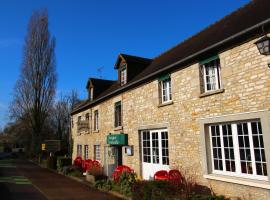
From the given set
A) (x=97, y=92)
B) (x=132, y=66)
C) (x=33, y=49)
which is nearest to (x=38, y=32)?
(x=33, y=49)

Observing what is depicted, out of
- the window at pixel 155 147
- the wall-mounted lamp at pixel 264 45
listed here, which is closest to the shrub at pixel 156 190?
the window at pixel 155 147

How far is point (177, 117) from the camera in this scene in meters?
9.59

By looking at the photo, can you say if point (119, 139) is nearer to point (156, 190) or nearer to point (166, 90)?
point (166, 90)

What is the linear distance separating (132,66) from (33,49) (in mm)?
17846

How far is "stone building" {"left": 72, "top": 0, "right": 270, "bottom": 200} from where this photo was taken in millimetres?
6852

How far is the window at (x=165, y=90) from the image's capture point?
10508 millimetres

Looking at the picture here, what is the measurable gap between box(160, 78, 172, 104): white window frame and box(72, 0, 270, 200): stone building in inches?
1.6

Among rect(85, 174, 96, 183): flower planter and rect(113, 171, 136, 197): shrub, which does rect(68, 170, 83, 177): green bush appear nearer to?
rect(85, 174, 96, 183): flower planter

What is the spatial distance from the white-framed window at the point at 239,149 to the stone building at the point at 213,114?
24 millimetres

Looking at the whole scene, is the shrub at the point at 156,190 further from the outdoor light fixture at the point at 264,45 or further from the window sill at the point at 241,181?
the outdoor light fixture at the point at 264,45

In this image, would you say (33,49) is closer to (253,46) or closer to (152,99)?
(152,99)

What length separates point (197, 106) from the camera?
28.5 ft

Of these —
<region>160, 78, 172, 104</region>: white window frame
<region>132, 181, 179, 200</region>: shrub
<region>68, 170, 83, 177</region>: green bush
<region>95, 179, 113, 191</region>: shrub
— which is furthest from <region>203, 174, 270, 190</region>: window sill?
<region>68, 170, 83, 177</region>: green bush

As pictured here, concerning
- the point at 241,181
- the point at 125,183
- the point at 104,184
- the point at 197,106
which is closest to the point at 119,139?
the point at 104,184
